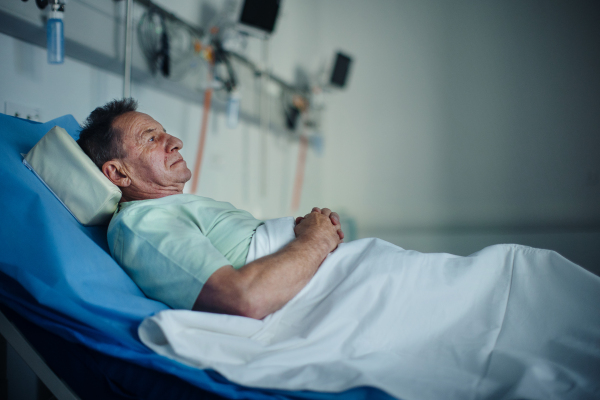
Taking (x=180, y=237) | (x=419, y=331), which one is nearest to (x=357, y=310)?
(x=419, y=331)

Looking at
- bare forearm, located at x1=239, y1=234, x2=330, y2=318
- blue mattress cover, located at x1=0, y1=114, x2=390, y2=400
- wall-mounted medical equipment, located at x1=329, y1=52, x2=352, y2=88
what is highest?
wall-mounted medical equipment, located at x1=329, y1=52, x2=352, y2=88

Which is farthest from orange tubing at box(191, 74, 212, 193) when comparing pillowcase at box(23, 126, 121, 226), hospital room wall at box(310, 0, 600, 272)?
hospital room wall at box(310, 0, 600, 272)

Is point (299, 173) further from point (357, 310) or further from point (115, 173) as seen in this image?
point (357, 310)

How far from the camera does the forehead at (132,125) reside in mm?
1106

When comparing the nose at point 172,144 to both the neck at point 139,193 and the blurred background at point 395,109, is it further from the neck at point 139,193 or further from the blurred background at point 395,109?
the blurred background at point 395,109

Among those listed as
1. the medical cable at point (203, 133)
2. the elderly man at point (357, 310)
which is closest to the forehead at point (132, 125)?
the elderly man at point (357, 310)

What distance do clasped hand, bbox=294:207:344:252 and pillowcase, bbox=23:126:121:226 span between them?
0.51 m

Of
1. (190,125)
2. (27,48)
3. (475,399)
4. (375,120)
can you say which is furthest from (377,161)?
(475,399)

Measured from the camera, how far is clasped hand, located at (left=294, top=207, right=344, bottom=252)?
0.98 metres

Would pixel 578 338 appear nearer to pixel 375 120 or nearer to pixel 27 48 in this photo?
pixel 27 48

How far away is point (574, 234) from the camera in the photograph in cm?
283

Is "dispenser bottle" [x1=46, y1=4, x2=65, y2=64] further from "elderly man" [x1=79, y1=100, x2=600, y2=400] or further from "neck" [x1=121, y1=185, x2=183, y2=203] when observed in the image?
"elderly man" [x1=79, y1=100, x2=600, y2=400]

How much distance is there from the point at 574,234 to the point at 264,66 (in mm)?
2733

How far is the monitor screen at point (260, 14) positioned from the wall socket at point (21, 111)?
4.41ft
